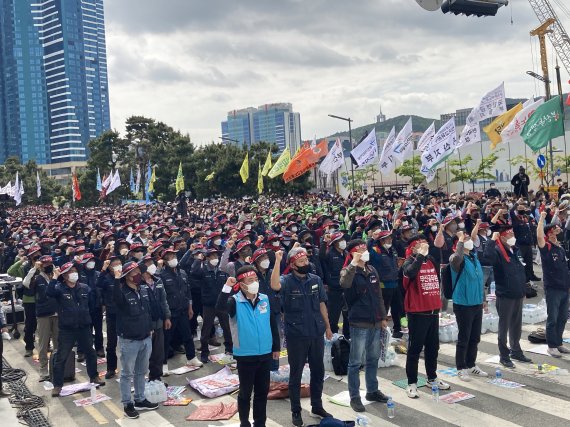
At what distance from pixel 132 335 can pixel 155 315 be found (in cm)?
79

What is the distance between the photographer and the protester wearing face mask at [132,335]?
304 inches

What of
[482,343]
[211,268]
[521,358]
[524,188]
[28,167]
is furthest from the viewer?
[28,167]

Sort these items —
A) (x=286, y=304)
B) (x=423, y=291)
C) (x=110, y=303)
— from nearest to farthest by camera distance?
1. (x=286, y=304)
2. (x=423, y=291)
3. (x=110, y=303)

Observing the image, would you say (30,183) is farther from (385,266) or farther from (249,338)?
(249,338)

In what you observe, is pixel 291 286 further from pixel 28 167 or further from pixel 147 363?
pixel 28 167

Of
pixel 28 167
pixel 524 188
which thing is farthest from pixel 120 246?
pixel 28 167

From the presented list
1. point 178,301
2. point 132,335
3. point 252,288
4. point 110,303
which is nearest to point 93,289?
point 110,303

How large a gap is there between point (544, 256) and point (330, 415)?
13.6 feet

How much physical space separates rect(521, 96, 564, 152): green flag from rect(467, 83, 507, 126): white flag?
2646 mm

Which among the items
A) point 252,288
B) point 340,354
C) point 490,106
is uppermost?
point 490,106

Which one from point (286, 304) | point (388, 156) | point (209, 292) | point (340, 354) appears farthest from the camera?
point (388, 156)

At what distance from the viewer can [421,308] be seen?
761cm

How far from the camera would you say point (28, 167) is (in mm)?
80125

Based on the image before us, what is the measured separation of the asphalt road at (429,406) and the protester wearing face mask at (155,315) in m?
0.55
